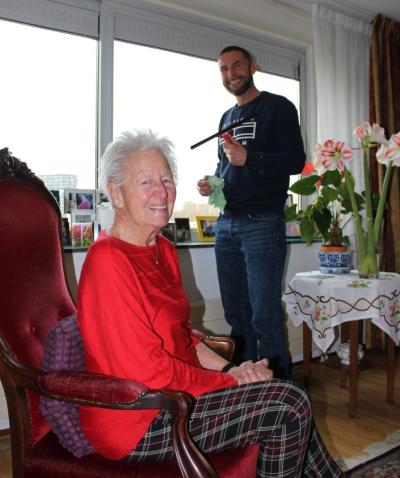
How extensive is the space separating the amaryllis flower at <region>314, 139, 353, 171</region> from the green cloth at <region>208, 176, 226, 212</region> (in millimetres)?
562

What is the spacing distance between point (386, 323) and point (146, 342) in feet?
5.21

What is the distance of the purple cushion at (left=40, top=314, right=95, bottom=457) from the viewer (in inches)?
42.3

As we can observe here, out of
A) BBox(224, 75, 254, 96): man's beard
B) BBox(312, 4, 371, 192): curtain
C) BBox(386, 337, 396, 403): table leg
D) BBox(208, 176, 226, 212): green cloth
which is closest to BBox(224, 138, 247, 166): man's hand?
BBox(208, 176, 226, 212): green cloth

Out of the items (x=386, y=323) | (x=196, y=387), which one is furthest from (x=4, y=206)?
(x=386, y=323)

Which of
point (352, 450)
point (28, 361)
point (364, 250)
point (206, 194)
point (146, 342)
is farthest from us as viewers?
point (364, 250)

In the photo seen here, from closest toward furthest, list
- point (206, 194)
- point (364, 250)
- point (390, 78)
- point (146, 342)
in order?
point (146, 342) < point (206, 194) < point (364, 250) < point (390, 78)

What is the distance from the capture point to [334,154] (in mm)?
2336

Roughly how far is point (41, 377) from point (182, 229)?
1819 mm

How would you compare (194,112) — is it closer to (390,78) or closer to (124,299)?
(390,78)

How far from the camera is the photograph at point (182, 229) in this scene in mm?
2768

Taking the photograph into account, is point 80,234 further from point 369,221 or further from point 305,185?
point 369,221

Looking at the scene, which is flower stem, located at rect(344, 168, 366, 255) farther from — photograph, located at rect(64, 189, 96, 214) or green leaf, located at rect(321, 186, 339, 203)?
photograph, located at rect(64, 189, 96, 214)

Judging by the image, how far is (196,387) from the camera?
1.07 m

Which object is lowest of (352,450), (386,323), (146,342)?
(352,450)
